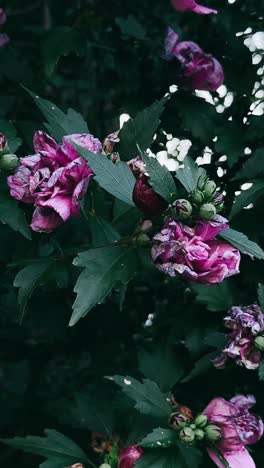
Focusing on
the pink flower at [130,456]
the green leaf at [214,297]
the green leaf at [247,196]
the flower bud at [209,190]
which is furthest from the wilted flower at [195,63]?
the pink flower at [130,456]

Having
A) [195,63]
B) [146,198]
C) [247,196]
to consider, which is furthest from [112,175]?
[195,63]

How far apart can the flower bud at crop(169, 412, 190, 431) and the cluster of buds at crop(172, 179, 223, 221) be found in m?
0.39

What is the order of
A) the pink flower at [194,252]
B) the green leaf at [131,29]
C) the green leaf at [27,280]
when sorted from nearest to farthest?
the pink flower at [194,252] → the green leaf at [27,280] → the green leaf at [131,29]

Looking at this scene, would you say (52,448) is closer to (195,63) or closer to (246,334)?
(246,334)

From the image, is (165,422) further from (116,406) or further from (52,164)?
(52,164)

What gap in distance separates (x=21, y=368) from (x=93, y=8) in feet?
2.93

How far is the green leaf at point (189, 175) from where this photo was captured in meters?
1.05

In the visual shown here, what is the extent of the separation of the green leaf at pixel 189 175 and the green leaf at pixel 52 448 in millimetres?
578

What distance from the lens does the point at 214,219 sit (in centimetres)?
100

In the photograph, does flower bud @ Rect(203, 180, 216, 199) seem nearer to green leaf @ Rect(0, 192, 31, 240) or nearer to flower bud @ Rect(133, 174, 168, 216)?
flower bud @ Rect(133, 174, 168, 216)

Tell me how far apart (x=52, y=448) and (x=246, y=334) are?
1.42 ft

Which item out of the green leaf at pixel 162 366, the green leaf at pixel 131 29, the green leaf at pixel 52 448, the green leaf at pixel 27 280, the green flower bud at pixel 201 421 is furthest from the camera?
the green leaf at pixel 131 29

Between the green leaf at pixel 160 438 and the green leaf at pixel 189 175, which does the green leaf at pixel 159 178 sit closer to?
the green leaf at pixel 189 175

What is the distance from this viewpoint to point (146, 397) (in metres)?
1.22
